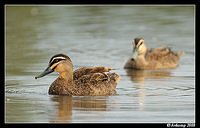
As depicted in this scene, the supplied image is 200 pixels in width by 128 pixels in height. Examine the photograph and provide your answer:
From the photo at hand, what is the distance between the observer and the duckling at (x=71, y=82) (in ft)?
42.2

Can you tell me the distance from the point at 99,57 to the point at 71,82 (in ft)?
19.0

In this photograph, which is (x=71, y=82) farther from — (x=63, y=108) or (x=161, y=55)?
(x=161, y=55)

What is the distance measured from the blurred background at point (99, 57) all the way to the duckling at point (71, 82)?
264mm

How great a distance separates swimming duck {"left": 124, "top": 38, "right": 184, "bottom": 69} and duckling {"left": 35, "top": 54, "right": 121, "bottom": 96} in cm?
467

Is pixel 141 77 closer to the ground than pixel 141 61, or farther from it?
closer to the ground

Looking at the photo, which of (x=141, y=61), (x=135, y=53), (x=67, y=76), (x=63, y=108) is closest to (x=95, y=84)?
(x=67, y=76)

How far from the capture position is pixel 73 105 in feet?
38.8

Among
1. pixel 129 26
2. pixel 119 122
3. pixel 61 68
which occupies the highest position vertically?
pixel 129 26

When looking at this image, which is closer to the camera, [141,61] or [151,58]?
[141,61]

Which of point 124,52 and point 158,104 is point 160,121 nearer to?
point 158,104

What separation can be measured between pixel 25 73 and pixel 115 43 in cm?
630

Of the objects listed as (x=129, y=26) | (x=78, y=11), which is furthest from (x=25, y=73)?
(x=78, y=11)

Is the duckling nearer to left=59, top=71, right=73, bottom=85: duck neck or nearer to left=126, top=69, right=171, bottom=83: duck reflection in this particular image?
left=59, top=71, right=73, bottom=85: duck neck

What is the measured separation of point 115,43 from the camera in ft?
70.1
